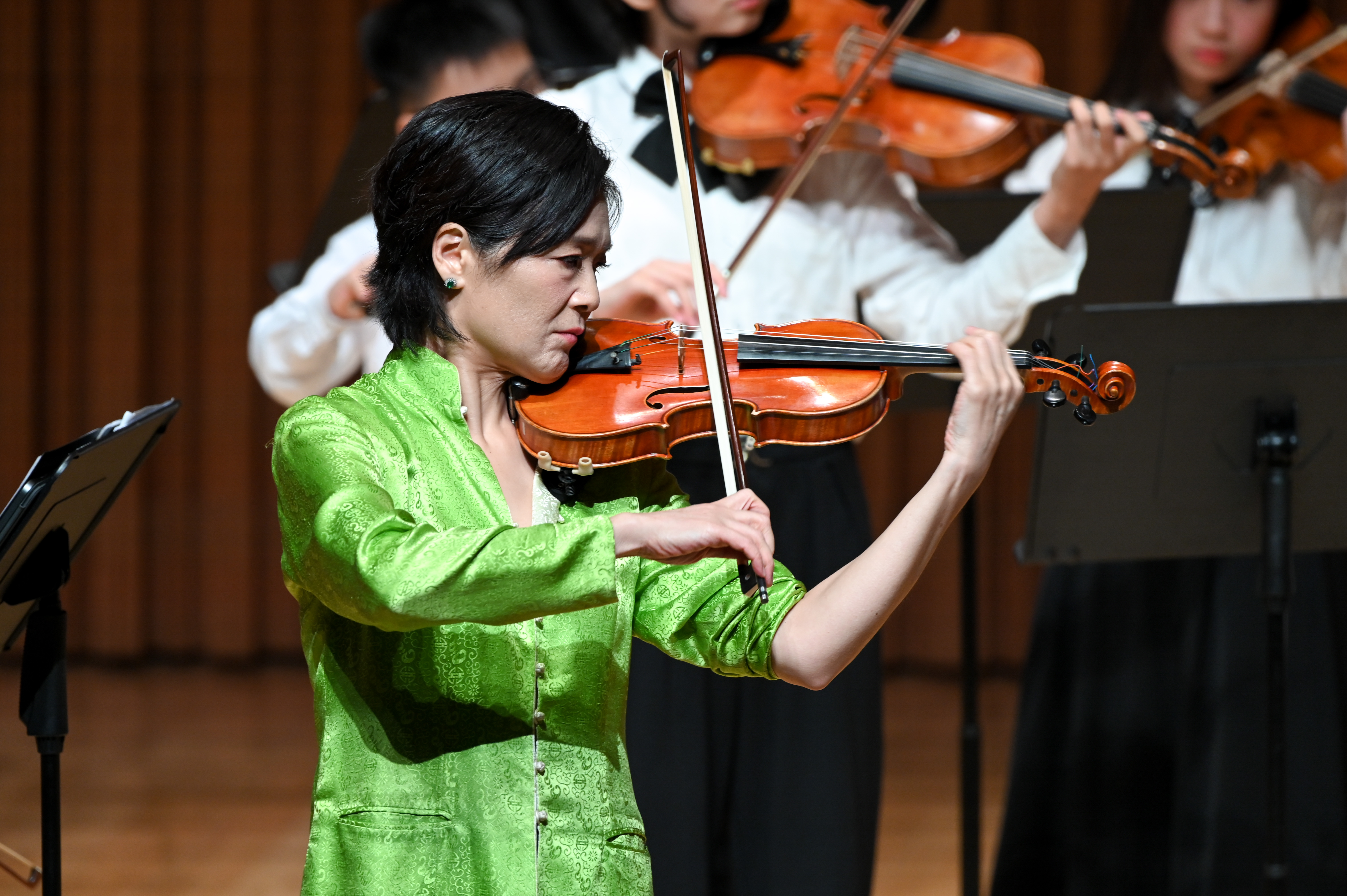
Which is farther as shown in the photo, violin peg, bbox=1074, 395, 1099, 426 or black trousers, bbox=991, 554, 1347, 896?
black trousers, bbox=991, 554, 1347, 896

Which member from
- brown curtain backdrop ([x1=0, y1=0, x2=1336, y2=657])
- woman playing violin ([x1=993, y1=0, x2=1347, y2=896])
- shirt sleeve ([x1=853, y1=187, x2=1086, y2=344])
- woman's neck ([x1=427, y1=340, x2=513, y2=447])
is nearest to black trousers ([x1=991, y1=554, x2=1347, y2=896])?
woman playing violin ([x1=993, y1=0, x2=1347, y2=896])

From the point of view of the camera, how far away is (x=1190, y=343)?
186 cm

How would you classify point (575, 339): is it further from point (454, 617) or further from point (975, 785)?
point (975, 785)

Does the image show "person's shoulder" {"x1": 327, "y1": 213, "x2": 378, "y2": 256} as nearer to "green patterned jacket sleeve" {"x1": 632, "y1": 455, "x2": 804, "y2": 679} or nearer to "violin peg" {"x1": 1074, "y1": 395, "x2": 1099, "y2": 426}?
"green patterned jacket sleeve" {"x1": 632, "y1": 455, "x2": 804, "y2": 679}

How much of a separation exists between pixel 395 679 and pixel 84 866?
1881 mm

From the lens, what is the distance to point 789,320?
6.27ft

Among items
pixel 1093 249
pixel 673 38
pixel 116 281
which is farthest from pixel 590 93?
pixel 116 281

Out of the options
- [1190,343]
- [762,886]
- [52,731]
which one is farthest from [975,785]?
[52,731]

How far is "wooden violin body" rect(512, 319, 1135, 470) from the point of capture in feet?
4.13

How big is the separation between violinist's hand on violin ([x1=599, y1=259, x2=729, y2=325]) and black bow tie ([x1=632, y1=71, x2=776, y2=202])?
0.72 feet

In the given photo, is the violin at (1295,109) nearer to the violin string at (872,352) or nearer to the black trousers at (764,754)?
the black trousers at (764,754)

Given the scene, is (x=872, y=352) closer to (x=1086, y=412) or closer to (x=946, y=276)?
(x=1086, y=412)

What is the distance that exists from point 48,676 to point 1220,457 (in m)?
1.37

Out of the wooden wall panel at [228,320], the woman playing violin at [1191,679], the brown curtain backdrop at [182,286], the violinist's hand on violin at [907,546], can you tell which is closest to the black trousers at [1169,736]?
the woman playing violin at [1191,679]
